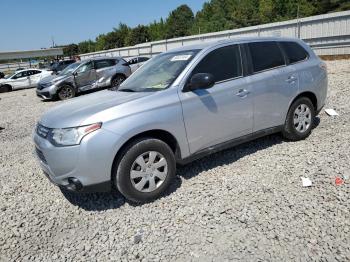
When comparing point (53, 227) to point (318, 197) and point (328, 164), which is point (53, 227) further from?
point (328, 164)

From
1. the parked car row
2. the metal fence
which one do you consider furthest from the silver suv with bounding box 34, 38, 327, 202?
the metal fence

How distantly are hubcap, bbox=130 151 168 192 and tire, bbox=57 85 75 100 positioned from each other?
34.9ft

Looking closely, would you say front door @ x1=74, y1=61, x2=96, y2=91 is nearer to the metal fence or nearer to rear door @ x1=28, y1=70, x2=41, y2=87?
the metal fence

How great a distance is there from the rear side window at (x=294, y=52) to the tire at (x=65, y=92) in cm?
1023

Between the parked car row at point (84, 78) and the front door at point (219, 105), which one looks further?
the parked car row at point (84, 78)

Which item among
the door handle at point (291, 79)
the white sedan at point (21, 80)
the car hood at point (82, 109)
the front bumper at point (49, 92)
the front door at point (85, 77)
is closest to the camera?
the car hood at point (82, 109)

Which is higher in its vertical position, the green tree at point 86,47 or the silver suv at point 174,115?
the green tree at point 86,47

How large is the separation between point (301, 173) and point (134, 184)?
86.0 inches

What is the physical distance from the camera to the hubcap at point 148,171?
3799mm

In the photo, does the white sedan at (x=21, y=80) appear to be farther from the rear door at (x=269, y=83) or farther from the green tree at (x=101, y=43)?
the green tree at (x=101, y=43)

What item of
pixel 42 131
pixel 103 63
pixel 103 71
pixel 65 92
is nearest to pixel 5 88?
pixel 65 92

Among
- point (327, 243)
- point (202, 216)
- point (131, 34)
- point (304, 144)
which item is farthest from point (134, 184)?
point (131, 34)

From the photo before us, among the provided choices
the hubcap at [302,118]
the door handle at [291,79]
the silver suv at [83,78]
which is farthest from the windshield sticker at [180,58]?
the silver suv at [83,78]

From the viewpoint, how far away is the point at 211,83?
4125mm
